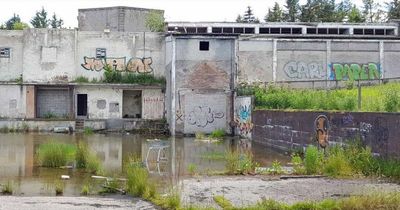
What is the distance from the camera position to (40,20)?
327ft

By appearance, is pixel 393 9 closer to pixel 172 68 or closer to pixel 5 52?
pixel 172 68

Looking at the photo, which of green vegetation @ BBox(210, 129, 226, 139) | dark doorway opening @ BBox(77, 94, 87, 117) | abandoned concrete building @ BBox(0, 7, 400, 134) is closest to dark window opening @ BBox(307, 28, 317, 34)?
abandoned concrete building @ BBox(0, 7, 400, 134)

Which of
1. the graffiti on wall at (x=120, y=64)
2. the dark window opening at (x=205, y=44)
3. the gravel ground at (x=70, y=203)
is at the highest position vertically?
the dark window opening at (x=205, y=44)

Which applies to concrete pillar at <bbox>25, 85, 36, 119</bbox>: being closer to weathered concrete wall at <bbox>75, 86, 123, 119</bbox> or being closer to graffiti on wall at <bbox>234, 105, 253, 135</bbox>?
weathered concrete wall at <bbox>75, 86, 123, 119</bbox>

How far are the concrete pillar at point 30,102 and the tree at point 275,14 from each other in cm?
4440

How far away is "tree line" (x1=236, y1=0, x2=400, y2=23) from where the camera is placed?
75.2 metres

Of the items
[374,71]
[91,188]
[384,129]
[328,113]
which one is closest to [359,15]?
[374,71]

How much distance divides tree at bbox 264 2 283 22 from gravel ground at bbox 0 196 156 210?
7108 centimetres

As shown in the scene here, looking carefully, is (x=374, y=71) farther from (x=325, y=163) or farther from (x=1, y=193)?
(x=1, y=193)

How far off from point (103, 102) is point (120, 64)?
3.25 m

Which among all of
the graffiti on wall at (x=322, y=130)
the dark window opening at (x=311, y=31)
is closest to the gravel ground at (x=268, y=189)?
the graffiti on wall at (x=322, y=130)

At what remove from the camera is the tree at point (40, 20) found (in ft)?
325

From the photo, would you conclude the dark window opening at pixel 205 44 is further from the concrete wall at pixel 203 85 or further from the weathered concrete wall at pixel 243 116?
the weathered concrete wall at pixel 243 116

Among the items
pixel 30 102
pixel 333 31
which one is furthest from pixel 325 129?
pixel 333 31
